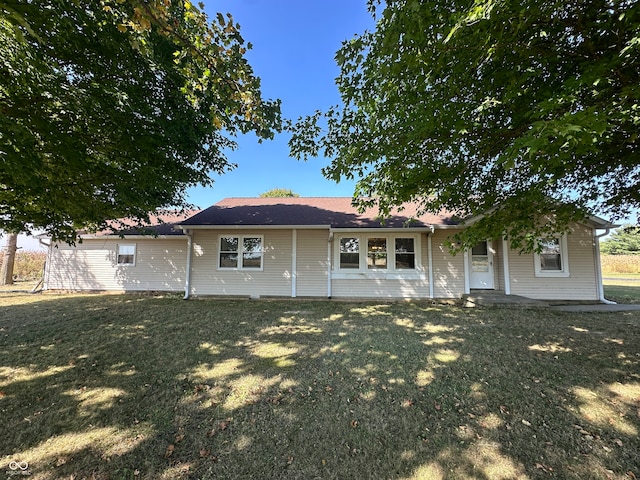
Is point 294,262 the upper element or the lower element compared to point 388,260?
lower

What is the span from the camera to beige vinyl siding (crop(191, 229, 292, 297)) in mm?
10750

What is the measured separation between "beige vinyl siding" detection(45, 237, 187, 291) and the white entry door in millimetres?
12002

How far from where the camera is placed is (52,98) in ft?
12.5

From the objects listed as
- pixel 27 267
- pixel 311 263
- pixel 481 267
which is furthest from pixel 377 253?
pixel 27 267

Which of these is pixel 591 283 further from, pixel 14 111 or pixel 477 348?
pixel 14 111

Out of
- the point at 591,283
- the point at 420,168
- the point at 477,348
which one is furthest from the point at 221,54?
the point at 591,283

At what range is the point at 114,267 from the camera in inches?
491

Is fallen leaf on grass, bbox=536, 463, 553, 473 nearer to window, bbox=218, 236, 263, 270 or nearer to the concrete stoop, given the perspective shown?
the concrete stoop

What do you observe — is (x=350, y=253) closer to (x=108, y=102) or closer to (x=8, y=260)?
(x=108, y=102)

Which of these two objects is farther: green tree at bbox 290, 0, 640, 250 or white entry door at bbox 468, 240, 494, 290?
white entry door at bbox 468, 240, 494, 290

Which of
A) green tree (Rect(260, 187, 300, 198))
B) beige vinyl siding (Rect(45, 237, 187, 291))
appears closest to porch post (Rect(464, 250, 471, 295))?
beige vinyl siding (Rect(45, 237, 187, 291))

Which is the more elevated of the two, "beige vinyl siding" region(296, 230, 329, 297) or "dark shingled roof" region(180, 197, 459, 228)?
"dark shingled roof" region(180, 197, 459, 228)

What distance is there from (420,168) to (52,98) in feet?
18.1

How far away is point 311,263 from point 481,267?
6.54 metres
